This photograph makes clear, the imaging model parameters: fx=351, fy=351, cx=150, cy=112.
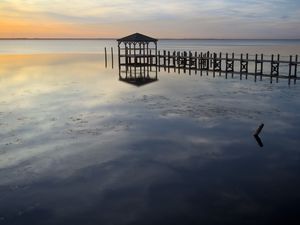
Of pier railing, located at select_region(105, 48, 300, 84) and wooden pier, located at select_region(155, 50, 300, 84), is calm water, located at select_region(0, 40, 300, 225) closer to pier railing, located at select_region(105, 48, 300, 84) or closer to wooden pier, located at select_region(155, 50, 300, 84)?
wooden pier, located at select_region(155, 50, 300, 84)

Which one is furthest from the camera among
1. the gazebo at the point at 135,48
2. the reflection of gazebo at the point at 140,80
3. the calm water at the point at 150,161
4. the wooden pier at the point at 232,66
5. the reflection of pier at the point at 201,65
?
the gazebo at the point at 135,48

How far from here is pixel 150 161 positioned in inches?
567

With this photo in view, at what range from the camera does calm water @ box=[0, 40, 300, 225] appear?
34.2ft

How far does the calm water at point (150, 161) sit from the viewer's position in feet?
34.2

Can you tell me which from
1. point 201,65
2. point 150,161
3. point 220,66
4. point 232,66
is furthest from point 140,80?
point 150,161

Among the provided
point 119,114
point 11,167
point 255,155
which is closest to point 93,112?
point 119,114

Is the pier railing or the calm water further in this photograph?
the pier railing

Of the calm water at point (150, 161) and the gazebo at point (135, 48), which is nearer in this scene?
the calm water at point (150, 161)

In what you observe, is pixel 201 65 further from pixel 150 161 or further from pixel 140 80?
pixel 150 161

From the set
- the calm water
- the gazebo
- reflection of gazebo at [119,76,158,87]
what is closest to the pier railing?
the gazebo

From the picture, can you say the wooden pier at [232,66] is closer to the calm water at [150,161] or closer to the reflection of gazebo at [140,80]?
the reflection of gazebo at [140,80]

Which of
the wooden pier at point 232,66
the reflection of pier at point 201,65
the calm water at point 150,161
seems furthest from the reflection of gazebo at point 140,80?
the calm water at point 150,161

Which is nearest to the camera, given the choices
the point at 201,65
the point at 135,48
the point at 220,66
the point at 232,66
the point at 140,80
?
the point at 140,80

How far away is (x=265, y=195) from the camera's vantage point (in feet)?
37.2
